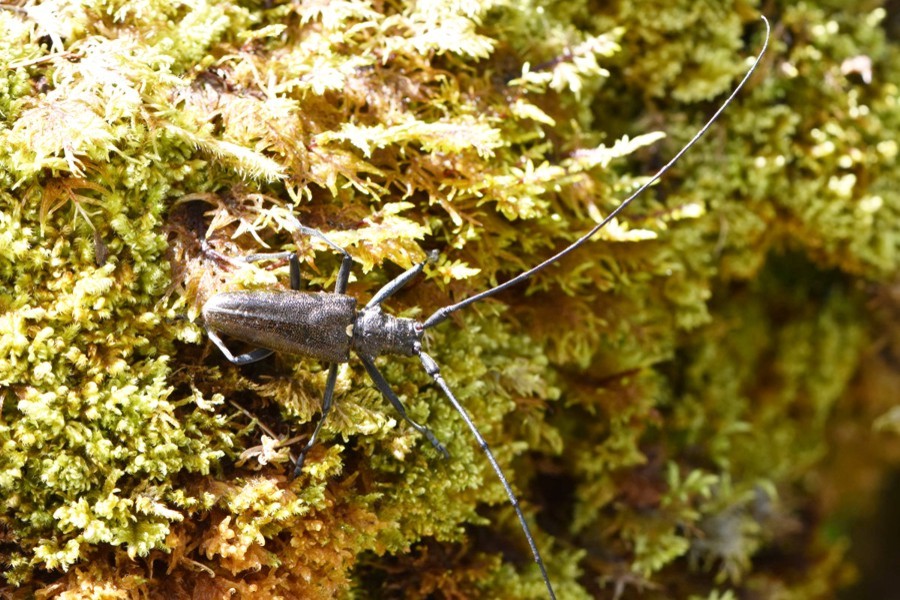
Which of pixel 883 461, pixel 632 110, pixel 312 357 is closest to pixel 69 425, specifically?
pixel 312 357

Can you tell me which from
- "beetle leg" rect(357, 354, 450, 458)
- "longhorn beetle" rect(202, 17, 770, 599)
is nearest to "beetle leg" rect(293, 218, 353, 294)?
"longhorn beetle" rect(202, 17, 770, 599)

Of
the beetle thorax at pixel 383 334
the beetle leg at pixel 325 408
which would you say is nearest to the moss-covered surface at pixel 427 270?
the beetle leg at pixel 325 408

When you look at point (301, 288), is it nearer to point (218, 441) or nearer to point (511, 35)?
point (218, 441)

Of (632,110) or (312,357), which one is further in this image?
(632,110)

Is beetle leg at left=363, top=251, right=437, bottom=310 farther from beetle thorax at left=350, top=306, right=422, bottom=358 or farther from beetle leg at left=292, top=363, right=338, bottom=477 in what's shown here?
beetle leg at left=292, top=363, right=338, bottom=477

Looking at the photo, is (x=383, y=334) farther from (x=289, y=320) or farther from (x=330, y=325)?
(x=289, y=320)

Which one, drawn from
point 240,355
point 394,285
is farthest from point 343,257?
point 240,355
